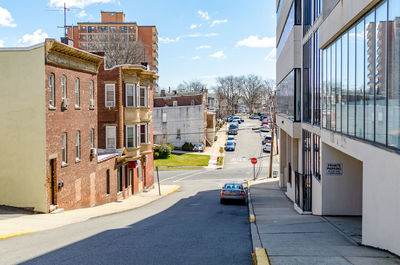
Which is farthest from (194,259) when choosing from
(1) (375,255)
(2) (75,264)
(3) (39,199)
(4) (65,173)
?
(4) (65,173)

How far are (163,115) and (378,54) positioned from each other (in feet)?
213

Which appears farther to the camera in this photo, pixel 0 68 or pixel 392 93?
pixel 0 68

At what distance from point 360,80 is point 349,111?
167 cm

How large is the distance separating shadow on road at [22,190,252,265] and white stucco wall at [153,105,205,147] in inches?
2164

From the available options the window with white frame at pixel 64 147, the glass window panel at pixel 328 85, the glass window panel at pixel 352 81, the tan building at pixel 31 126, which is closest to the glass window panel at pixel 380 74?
the glass window panel at pixel 352 81

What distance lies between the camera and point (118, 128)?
112 feet

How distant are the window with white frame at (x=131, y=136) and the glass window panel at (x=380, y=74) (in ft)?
83.8

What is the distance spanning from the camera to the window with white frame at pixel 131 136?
35094 mm

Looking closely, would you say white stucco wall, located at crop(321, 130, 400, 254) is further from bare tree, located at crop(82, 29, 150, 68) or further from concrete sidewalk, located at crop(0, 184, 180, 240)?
bare tree, located at crop(82, 29, 150, 68)

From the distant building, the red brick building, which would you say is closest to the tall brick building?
the distant building

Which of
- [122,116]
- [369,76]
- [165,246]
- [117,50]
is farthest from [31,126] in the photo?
[117,50]

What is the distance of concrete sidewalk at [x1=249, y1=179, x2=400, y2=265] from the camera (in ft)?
33.2

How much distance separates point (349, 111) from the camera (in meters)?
15.0

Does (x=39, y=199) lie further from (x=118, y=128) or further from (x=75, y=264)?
(x=118, y=128)
